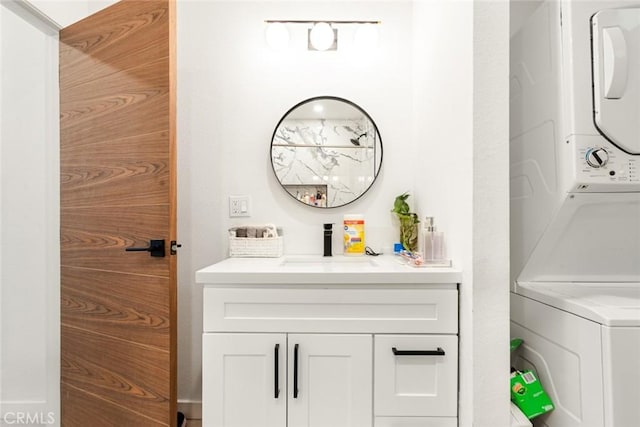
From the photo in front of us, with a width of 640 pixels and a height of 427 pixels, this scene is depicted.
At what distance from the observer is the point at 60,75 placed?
158 cm

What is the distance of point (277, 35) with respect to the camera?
1735 millimetres

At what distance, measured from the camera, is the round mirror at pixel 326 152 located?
5.81 ft

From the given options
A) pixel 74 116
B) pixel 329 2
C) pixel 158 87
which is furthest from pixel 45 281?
pixel 329 2

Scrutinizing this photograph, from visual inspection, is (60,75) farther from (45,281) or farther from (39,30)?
(45,281)

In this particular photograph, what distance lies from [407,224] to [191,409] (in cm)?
152

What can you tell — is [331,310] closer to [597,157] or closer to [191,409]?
[597,157]

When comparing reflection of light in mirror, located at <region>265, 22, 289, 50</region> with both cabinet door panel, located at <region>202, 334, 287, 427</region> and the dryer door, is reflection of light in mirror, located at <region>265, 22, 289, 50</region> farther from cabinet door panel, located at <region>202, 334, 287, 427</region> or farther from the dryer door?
cabinet door panel, located at <region>202, 334, 287, 427</region>

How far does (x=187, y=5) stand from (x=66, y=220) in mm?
1313

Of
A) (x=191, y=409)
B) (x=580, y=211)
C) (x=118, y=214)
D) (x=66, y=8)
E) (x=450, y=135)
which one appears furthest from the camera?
(x=191, y=409)

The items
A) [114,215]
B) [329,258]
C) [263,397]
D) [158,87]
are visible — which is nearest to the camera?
[263,397]

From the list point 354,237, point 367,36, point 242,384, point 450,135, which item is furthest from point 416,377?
point 367,36

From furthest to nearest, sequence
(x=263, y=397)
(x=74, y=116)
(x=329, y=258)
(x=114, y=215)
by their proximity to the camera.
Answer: (x=329, y=258) → (x=74, y=116) → (x=114, y=215) → (x=263, y=397)

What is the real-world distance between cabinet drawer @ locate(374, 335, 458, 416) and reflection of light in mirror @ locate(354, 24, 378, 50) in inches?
58.7

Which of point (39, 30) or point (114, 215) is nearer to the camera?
point (114, 215)
